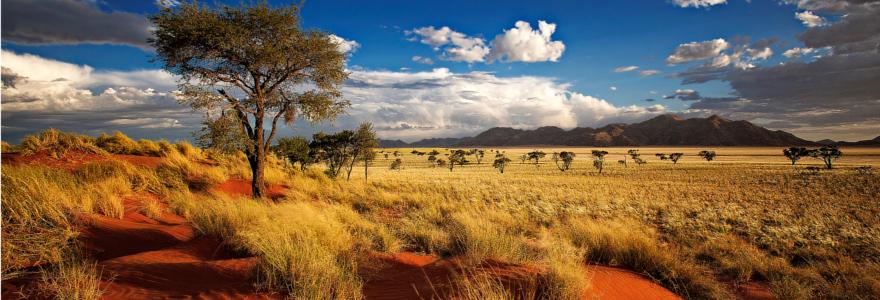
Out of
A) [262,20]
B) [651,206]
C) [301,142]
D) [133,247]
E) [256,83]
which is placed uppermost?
[262,20]

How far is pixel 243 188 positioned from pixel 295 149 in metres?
15.5

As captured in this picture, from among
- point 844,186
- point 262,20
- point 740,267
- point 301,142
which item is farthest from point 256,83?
point 844,186

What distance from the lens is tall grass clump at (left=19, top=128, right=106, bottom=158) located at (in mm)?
16656

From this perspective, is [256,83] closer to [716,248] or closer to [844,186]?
[716,248]

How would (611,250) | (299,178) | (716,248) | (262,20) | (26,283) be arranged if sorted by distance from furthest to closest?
(299,178) → (262,20) → (716,248) → (611,250) → (26,283)

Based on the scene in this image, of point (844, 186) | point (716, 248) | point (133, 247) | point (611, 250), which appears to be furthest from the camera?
point (844, 186)

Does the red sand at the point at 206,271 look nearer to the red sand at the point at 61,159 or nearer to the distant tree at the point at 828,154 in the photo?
the red sand at the point at 61,159

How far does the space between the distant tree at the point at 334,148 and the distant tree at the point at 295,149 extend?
0.81m

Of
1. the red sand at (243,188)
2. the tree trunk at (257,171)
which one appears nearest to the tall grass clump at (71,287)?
the tree trunk at (257,171)

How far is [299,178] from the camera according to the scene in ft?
72.4

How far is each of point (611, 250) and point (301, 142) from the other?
3080 cm

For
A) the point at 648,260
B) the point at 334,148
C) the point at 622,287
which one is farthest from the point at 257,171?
the point at 334,148

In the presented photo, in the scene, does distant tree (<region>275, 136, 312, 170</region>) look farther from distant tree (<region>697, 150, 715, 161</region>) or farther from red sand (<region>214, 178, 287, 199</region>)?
distant tree (<region>697, 150, 715, 161</region>)

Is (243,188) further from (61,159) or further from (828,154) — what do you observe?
(828,154)
